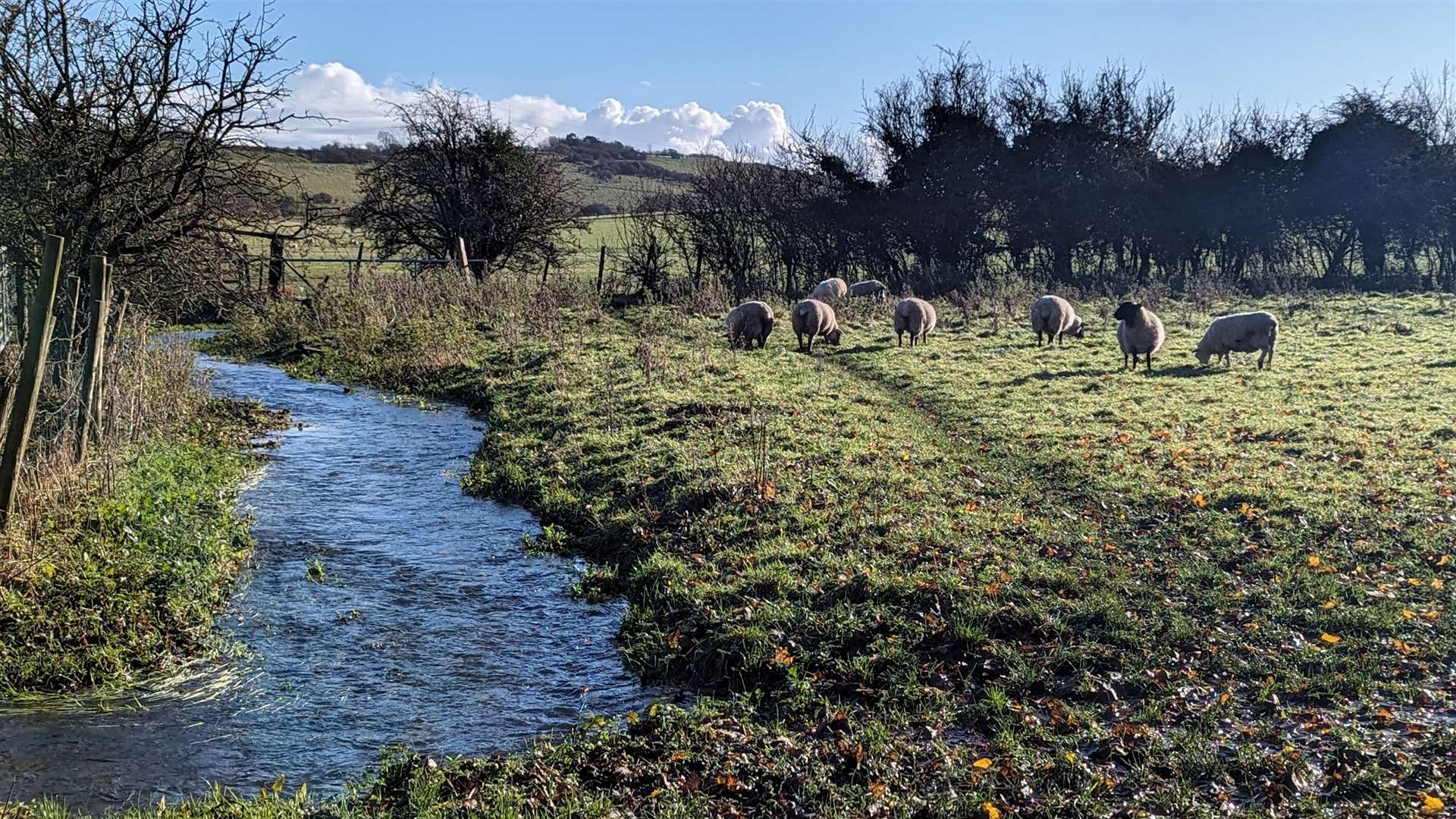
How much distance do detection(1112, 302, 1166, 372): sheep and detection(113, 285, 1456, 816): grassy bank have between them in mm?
1280

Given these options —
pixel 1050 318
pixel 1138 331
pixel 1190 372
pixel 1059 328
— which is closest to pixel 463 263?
pixel 1050 318

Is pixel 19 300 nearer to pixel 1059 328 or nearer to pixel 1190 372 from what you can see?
pixel 1190 372

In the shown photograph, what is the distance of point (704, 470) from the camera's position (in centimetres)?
1196

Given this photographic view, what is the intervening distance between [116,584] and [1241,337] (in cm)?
1753

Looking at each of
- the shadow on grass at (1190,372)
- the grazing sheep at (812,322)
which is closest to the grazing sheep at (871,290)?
the grazing sheep at (812,322)

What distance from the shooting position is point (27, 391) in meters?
8.41

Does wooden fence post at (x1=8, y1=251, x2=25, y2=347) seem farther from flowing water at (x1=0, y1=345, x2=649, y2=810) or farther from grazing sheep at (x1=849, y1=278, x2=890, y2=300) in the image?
grazing sheep at (x1=849, y1=278, x2=890, y2=300)

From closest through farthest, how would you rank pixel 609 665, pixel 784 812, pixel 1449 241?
pixel 784 812 < pixel 609 665 < pixel 1449 241

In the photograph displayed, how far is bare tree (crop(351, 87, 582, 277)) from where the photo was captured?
111 ft

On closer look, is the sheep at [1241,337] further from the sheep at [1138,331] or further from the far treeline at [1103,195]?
the far treeline at [1103,195]

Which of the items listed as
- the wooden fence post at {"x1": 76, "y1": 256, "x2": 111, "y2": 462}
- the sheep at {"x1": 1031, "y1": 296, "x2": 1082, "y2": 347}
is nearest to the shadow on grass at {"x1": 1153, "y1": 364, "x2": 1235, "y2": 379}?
the sheep at {"x1": 1031, "y1": 296, "x2": 1082, "y2": 347}

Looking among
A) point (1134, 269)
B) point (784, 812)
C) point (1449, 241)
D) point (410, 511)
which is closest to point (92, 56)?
point (410, 511)

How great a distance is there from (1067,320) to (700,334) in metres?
7.98

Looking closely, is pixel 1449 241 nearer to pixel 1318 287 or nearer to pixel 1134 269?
pixel 1318 287
